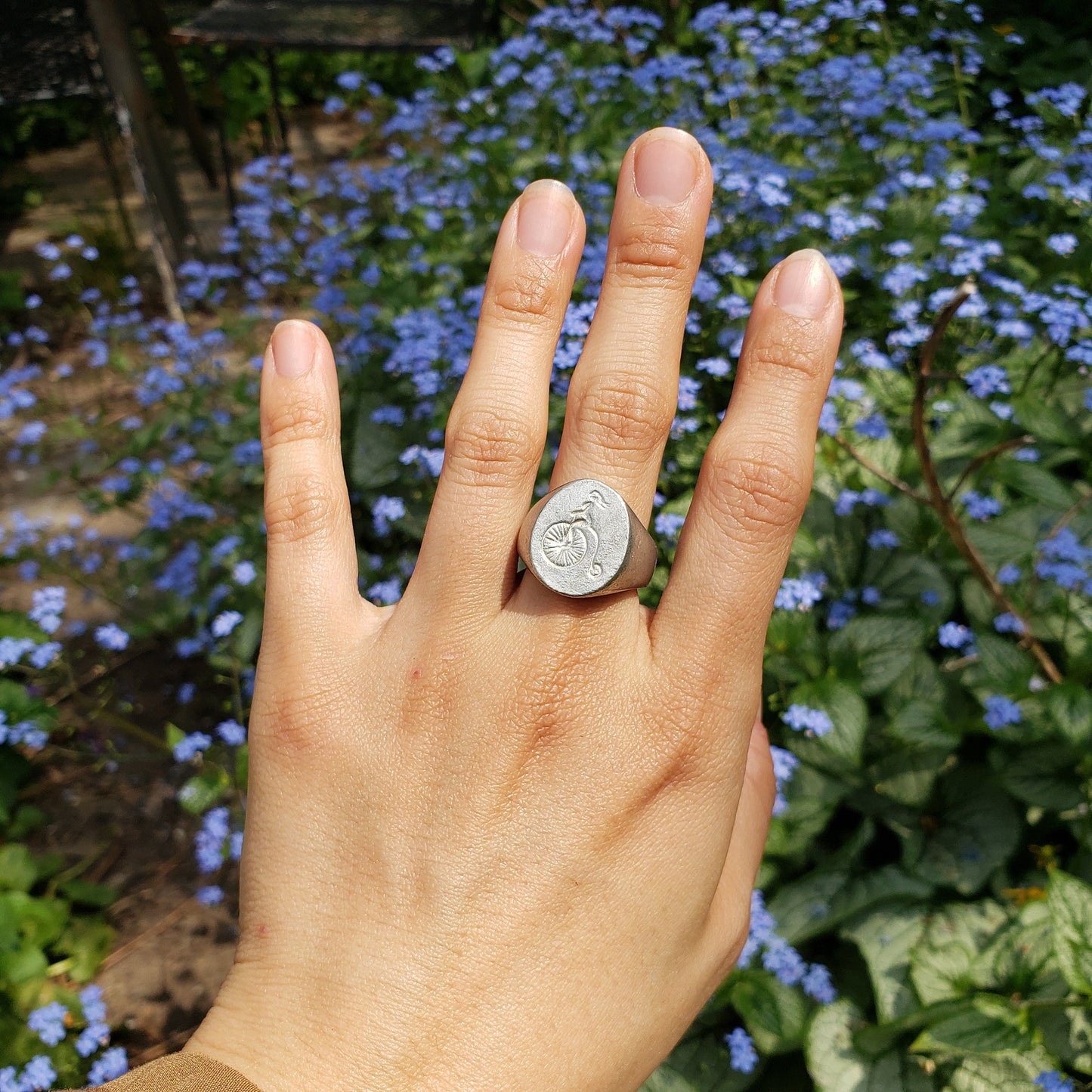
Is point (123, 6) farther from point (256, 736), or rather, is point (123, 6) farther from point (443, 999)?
point (443, 999)

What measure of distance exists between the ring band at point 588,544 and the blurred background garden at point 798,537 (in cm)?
87

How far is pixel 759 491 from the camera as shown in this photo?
1.52 metres

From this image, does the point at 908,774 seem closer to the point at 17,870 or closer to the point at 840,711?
the point at 840,711

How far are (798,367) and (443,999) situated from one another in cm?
120

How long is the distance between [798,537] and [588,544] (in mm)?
1191

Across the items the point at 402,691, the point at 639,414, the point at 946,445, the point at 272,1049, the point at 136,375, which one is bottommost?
the point at 136,375

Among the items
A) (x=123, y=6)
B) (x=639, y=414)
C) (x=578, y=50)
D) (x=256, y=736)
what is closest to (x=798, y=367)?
(x=639, y=414)

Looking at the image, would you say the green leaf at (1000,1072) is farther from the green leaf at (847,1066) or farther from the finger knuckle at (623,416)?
the finger knuckle at (623,416)

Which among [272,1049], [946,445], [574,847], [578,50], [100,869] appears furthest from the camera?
[578,50]

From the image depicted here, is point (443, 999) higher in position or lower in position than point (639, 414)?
lower

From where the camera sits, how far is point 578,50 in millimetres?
4598

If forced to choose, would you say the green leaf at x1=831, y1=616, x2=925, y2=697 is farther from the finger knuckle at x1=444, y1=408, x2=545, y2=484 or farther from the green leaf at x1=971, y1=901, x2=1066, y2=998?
the finger knuckle at x1=444, y1=408, x2=545, y2=484

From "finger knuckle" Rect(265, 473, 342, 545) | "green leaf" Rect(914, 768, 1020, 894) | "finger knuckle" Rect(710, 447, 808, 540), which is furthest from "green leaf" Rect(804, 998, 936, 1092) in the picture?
"finger knuckle" Rect(265, 473, 342, 545)

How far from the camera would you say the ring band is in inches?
55.2
